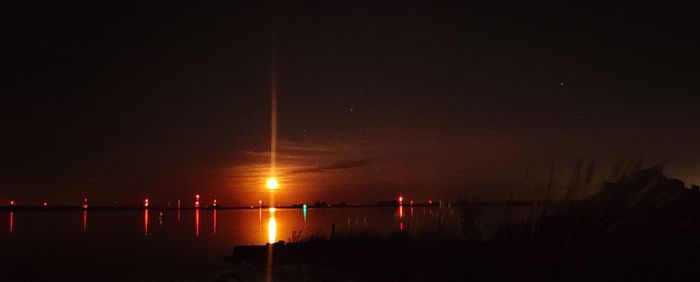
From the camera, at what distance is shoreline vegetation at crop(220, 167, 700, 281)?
7789 millimetres

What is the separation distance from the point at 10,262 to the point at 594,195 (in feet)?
102

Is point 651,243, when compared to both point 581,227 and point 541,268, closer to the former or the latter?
point 581,227

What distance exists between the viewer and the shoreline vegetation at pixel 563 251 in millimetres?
7789

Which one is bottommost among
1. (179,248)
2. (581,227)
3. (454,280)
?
(179,248)

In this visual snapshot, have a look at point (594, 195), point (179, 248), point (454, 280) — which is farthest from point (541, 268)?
point (179, 248)

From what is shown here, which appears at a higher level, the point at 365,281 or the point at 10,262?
the point at 365,281

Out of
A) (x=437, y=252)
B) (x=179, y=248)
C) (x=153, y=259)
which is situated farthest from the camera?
(x=179, y=248)

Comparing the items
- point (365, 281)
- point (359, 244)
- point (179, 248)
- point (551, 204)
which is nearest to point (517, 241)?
point (551, 204)

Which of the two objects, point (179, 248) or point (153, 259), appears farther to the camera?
point (179, 248)

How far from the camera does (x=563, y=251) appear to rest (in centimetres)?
976

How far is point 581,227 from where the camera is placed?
1012 centimetres

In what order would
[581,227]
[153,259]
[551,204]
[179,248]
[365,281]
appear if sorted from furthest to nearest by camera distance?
1. [179,248]
2. [153,259]
3. [551,204]
4. [581,227]
5. [365,281]

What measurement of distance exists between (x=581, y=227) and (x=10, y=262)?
31099 millimetres

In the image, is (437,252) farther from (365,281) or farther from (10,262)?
(10,262)
